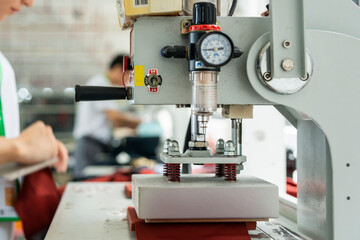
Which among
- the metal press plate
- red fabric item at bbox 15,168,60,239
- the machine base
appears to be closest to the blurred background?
the metal press plate

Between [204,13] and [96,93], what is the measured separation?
0.29 metres

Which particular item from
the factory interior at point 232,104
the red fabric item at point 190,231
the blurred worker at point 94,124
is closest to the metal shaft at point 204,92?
the factory interior at point 232,104

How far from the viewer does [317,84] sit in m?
0.88

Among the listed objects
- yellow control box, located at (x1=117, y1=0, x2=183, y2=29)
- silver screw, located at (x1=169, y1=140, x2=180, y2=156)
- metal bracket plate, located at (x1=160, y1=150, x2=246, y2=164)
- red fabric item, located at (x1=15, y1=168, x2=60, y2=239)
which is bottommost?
red fabric item, located at (x1=15, y1=168, x2=60, y2=239)

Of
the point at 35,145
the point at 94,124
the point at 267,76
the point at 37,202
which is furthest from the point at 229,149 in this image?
the point at 94,124

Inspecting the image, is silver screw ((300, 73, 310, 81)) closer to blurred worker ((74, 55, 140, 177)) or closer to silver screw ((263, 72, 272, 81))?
silver screw ((263, 72, 272, 81))

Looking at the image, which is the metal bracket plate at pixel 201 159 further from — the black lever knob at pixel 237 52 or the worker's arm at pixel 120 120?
the worker's arm at pixel 120 120

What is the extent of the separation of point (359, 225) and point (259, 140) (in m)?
0.83

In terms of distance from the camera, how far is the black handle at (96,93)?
938 millimetres

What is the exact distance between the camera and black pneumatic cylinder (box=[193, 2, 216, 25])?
0.85m

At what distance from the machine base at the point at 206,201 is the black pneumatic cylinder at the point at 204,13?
1.10 ft

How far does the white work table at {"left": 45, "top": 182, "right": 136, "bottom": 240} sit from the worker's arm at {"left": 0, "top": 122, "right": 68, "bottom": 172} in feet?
0.59

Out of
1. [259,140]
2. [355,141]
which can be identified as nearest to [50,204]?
[259,140]

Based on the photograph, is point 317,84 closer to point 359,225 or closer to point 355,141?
point 355,141
